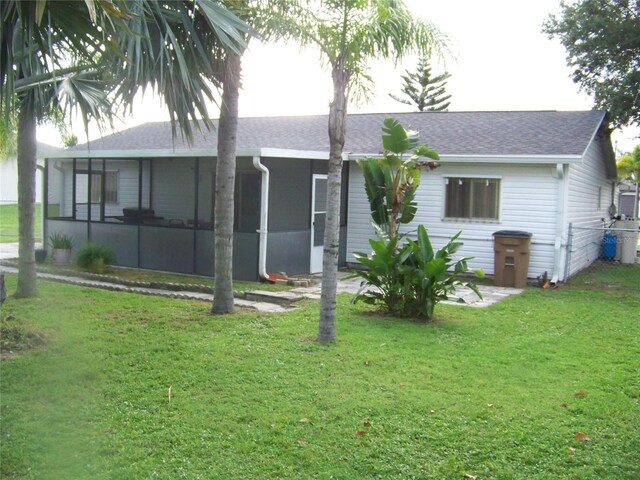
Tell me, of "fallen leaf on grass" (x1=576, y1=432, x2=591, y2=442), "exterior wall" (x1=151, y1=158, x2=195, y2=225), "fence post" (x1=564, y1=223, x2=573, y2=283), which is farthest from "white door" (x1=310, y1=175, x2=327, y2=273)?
"fallen leaf on grass" (x1=576, y1=432, x2=591, y2=442)

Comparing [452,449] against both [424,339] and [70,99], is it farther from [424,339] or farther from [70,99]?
[70,99]

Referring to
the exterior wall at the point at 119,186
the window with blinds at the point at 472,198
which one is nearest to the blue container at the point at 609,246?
the window with blinds at the point at 472,198

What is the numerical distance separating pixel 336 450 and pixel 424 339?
366cm

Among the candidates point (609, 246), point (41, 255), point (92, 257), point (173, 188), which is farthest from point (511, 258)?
point (41, 255)

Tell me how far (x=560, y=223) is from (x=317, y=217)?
4.84 m

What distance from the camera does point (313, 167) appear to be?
14469mm

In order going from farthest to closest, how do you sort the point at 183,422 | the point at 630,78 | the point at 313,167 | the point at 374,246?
the point at 630,78 → the point at 313,167 → the point at 374,246 → the point at 183,422

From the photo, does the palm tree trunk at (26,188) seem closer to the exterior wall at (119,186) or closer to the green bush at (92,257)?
the green bush at (92,257)

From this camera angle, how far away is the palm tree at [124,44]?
197 inches

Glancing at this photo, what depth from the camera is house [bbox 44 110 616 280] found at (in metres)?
13.9

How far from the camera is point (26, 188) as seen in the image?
9953 millimetres

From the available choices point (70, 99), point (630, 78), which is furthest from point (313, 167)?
point (630, 78)

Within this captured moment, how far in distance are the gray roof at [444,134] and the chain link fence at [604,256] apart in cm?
195

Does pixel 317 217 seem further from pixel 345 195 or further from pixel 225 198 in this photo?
pixel 225 198
